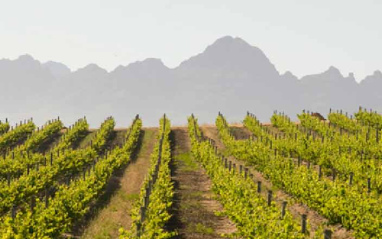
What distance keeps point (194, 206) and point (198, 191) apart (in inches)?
141

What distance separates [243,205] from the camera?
17.5 m

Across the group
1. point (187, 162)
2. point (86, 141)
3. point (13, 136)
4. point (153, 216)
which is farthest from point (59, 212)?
point (13, 136)

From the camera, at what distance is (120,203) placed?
23781mm

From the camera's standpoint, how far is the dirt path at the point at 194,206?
18.8m

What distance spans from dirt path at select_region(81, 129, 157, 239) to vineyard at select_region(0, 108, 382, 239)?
52 millimetres

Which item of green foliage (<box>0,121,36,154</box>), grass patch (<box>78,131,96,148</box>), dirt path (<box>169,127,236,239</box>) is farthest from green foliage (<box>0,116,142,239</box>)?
green foliage (<box>0,121,36,154</box>)

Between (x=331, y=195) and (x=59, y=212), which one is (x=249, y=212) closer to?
(x=331, y=195)

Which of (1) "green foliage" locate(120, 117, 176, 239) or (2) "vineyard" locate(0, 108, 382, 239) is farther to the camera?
(2) "vineyard" locate(0, 108, 382, 239)

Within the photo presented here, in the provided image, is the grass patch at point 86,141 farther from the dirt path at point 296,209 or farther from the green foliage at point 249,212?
the green foliage at point 249,212

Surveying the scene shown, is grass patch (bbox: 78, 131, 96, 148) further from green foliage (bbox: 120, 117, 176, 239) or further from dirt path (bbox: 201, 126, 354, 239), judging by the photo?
green foliage (bbox: 120, 117, 176, 239)

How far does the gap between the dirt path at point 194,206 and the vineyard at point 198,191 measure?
5cm

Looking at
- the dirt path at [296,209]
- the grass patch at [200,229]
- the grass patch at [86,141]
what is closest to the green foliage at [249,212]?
the dirt path at [296,209]

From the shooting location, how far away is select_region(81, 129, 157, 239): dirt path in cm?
1888

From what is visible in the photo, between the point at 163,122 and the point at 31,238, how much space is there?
37.7m
